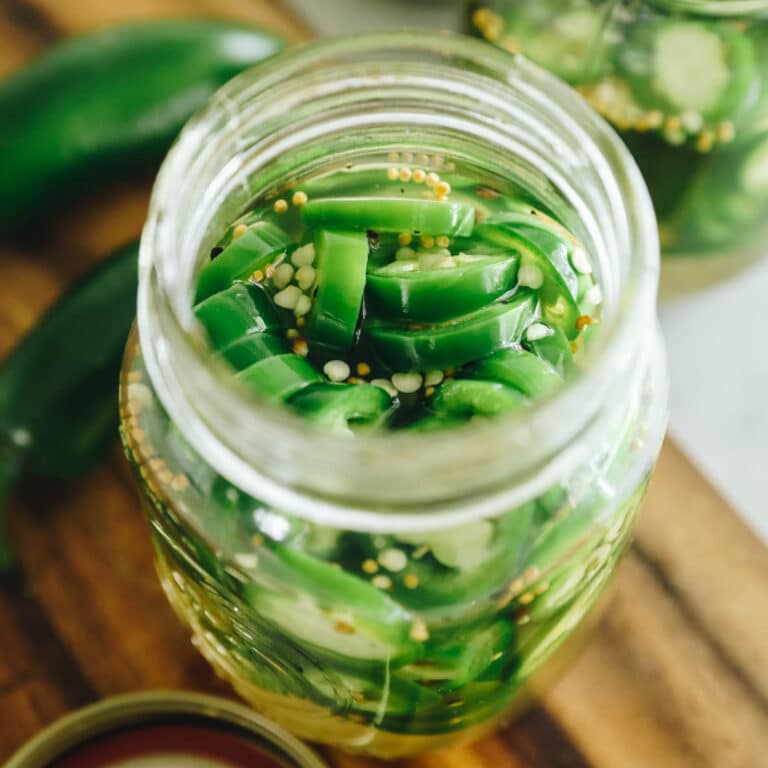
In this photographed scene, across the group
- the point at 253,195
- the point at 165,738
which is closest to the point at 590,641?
the point at 165,738

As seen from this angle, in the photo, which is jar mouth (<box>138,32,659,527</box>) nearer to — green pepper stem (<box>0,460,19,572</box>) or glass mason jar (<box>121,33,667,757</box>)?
glass mason jar (<box>121,33,667,757</box>)

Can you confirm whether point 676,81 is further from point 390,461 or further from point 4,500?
point 4,500

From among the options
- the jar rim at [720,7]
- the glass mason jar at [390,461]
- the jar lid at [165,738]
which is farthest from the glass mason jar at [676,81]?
the jar lid at [165,738]

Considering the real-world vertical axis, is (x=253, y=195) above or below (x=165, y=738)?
above

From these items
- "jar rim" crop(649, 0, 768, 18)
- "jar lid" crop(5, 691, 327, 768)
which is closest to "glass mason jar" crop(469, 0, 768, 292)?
"jar rim" crop(649, 0, 768, 18)

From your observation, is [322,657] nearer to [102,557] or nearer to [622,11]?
[102,557]

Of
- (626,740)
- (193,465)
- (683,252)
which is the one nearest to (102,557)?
(193,465)

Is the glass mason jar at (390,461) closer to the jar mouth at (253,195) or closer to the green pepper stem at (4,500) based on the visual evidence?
the jar mouth at (253,195)
